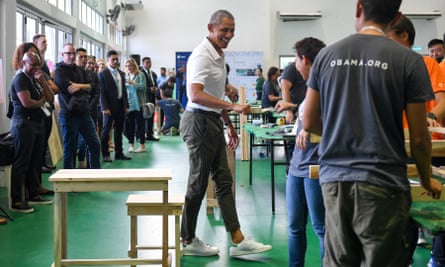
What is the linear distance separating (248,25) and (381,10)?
15923 millimetres

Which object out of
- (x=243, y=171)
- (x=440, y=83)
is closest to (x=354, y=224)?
(x=440, y=83)

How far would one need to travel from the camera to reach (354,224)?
63.8 inches

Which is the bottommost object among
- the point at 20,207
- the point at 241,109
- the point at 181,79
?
the point at 20,207

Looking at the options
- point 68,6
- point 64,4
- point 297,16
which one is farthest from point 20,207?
point 297,16

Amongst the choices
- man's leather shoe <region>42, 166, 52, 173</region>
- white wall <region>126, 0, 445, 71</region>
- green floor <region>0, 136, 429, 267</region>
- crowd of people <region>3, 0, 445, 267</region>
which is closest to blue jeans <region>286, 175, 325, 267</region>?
crowd of people <region>3, 0, 445, 267</region>

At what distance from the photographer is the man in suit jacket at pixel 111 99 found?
719 centimetres

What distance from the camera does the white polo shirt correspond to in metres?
3.10

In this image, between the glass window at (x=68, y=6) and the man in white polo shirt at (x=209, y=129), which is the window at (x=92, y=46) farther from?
the man in white polo shirt at (x=209, y=129)

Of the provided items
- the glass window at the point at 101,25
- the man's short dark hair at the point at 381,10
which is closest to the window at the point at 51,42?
the glass window at the point at 101,25

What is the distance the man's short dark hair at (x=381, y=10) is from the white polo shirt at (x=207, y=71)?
1.58 metres

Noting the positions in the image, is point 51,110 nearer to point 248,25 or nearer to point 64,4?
point 64,4

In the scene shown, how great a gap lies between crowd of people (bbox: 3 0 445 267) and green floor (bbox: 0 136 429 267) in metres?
0.16

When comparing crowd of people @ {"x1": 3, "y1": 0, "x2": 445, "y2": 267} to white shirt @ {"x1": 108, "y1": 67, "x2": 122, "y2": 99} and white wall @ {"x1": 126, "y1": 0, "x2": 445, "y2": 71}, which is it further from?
white wall @ {"x1": 126, "y1": 0, "x2": 445, "y2": 71}

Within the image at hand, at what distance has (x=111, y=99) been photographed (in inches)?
287
